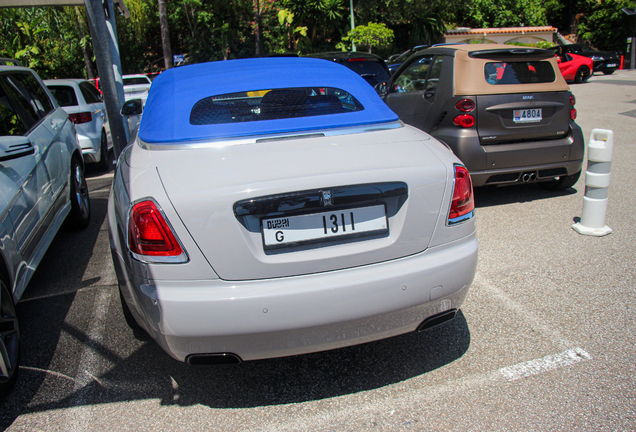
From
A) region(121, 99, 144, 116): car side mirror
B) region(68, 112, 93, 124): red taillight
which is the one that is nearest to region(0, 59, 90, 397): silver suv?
region(121, 99, 144, 116): car side mirror

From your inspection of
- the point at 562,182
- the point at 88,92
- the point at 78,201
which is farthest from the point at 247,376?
the point at 88,92

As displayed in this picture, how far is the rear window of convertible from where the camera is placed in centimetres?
277

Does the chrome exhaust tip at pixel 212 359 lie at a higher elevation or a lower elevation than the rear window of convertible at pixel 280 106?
lower

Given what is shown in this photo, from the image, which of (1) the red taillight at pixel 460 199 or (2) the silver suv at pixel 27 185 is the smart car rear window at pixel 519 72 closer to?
(1) the red taillight at pixel 460 199

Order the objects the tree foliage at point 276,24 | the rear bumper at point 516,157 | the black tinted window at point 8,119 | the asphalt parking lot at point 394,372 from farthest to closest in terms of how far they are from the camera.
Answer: the tree foliage at point 276,24, the rear bumper at point 516,157, the black tinted window at point 8,119, the asphalt parking lot at point 394,372

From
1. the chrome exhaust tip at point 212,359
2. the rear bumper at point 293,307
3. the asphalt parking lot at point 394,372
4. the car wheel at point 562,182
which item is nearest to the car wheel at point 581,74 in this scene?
the car wheel at point 562,182

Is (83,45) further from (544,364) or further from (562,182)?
(544,364)

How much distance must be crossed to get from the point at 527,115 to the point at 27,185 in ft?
15.1

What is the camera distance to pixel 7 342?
8.73ft

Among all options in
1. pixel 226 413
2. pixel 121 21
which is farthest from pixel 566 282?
pixel 121 21

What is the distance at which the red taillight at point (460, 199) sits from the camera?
232 centimetres

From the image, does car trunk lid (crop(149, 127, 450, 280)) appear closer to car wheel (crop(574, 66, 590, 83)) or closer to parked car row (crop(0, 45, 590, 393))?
parked car row (crop(0, 45, 590, 393))

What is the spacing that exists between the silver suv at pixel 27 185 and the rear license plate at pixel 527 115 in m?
4.42

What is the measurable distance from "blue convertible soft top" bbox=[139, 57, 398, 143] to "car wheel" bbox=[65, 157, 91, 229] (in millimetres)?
2252
